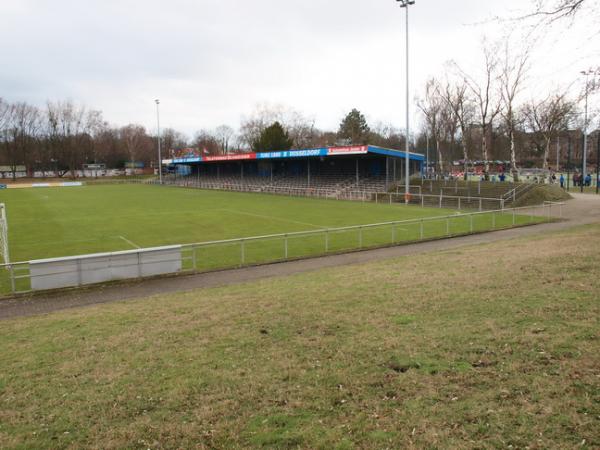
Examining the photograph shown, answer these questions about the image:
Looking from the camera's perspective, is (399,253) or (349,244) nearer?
(399,253)

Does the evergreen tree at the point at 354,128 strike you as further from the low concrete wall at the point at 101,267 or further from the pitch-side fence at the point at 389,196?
the low concrete wall at the point at 101,267

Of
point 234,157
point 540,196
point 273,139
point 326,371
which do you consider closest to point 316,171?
point 234,157

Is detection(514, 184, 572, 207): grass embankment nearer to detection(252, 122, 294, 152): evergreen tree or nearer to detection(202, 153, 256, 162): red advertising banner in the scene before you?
detection(202, 153, 256, 162): red advertising banner

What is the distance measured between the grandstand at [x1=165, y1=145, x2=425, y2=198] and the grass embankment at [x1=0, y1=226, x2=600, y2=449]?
129 feet

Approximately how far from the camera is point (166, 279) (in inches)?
559

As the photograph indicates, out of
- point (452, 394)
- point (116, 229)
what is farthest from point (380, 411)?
point (116, 229)

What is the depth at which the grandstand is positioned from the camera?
49906mm

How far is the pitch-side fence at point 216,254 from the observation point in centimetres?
1277

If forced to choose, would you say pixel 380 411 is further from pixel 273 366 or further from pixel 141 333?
pixel 141 333

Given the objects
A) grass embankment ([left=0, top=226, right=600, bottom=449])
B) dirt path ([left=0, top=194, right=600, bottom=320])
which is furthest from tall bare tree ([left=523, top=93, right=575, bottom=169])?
grass embankment ([left=0, top=226, right=600, bottom=449])

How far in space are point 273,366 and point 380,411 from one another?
1735 millimetres


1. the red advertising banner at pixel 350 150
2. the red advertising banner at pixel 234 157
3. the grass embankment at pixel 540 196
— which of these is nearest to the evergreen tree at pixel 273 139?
the red advertising banner at pixel 234 157

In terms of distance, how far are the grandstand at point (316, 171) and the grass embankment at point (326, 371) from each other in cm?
3936

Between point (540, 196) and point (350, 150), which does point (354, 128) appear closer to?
point (350, 150)
